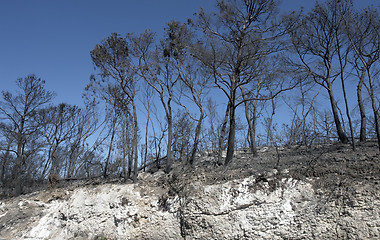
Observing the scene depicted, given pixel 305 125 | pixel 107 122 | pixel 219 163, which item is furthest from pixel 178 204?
pixel 305 125

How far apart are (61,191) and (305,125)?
57.9 feet

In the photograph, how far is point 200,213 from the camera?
Answer: 10000 millimetres

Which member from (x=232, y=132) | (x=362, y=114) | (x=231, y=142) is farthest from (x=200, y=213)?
(x=362, y=114)

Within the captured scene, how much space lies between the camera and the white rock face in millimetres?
8531

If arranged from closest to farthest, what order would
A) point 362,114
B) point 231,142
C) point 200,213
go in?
1. point 200,213
2. point 231,142
3. point 362,114

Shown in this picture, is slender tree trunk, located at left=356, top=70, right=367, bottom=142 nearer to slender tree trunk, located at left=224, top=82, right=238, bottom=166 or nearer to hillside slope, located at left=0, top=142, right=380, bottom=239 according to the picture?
hillside slope, located at left=0, top=142, right=380, bottom=239

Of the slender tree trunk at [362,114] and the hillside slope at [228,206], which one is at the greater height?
the slender tree trunk at [362,114]

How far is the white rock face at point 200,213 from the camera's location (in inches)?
336

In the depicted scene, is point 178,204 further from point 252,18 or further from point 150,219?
point 252,18

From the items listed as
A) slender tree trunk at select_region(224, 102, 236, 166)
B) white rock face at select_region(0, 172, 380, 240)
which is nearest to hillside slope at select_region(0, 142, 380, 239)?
white rock face at select_region(0, 172, 380, 240)

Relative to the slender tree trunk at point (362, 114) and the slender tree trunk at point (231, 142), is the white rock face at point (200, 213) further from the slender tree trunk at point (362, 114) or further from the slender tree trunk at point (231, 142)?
the slender tree trunk at point (362, 114)

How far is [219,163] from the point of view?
14.5 metres

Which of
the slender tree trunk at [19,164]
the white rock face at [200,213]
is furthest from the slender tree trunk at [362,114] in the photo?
the slender tree trunk at [19,164]

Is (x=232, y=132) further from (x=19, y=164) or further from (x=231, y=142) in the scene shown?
(x=19, y=164)
